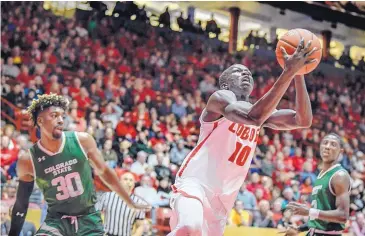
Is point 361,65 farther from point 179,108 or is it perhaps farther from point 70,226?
point 70,226

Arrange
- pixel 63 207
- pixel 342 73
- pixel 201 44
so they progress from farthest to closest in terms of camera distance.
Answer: pixel 342 73 → pixel 201 44 → pixel 63 207

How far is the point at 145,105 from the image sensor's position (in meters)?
13.9

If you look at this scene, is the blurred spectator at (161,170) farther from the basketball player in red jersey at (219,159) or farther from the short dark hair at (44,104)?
the basketball player in red jersey at (219,159)

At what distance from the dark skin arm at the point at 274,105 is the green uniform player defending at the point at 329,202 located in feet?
5.27

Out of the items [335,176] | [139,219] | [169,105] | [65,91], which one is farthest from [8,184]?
[169,105]

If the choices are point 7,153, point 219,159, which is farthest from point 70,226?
point 7,153

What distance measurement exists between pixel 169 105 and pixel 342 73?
9.76m

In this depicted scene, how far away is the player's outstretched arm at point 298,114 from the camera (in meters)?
3.98

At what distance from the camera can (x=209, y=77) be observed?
16766mm

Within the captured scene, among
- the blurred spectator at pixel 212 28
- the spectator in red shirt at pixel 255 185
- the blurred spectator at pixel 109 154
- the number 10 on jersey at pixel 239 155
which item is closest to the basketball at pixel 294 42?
the number 10 on jersey at pixel 239 155

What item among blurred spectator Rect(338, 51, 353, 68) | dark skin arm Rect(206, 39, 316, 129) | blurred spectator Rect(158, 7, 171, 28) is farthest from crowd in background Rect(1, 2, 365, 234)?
dark skin arm Rect(206, 39, 316, 129)

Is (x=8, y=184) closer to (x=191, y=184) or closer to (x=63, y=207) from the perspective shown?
(x=63, y=207)

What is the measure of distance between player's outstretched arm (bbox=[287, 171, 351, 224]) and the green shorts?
5.57 ft

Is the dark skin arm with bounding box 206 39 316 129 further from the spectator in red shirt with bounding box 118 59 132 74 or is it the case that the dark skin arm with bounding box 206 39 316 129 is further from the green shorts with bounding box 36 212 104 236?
the spectator in red shirt with bounding box 118 59 132 74
